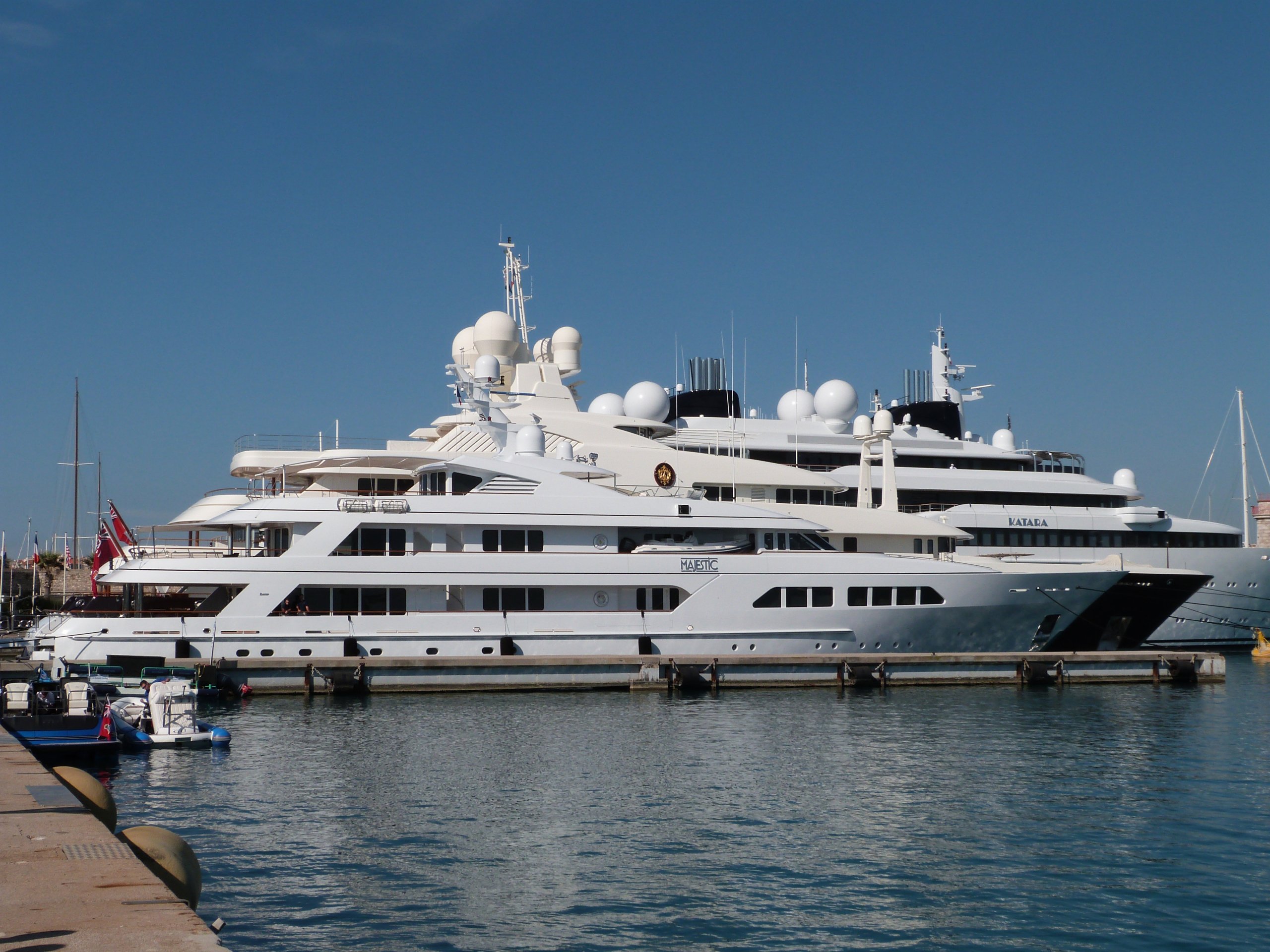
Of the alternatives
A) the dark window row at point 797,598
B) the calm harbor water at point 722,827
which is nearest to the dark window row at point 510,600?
the calm harbor water at point 722,827

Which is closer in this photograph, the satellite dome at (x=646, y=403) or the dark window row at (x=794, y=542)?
the dark window row at (x=794, y=542)

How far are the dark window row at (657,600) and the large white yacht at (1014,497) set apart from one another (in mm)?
10526

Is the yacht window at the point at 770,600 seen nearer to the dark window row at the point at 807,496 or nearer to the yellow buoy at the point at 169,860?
the dark window row at the point at 807,496

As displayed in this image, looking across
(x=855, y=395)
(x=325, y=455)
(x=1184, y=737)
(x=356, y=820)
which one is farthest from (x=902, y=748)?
(x=855, y=395)

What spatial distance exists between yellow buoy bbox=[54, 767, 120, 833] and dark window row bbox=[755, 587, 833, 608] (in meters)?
17.1

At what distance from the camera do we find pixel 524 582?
26641mm

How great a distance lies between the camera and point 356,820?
47.4 ft

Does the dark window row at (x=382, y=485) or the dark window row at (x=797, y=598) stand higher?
the dark window row at (x=382, y=485)

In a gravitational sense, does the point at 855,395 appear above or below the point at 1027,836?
above

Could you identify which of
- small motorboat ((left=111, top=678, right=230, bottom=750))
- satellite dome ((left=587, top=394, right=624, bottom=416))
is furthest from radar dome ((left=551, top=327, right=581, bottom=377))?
small motorboat ((left=111, top=678, right=230, bottom=750))

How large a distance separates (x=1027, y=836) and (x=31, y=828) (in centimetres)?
1053

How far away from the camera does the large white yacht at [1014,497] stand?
39125 millimetres

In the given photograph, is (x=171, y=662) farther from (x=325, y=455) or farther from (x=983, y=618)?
(x=983, y=618)

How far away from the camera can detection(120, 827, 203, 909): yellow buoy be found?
30.9 ft
